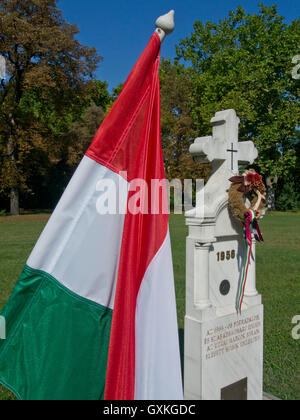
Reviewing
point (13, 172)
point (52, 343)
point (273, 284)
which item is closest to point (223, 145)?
point (52, 343)

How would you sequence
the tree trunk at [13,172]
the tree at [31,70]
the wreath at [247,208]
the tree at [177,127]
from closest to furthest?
the wreath at [247,208], the tree at [31,70], the tree trunk at [13,172], the tree at [177,127]

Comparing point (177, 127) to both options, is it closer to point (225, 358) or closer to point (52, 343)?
point (225, 358)

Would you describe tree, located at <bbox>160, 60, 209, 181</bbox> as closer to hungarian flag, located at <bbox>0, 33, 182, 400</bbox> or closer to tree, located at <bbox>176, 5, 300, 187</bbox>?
tree, located at <bbox>176, 5, 300, 187</bbox>

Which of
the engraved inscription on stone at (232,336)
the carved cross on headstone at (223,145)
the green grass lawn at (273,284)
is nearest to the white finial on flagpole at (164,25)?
the carved cross on headstone at (223,145)

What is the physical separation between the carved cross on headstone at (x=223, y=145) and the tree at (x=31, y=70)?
22228mm

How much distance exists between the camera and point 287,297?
7559mm

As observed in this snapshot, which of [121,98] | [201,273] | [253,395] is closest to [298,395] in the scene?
[253,395]

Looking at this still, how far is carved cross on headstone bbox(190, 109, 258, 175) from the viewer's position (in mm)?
3469

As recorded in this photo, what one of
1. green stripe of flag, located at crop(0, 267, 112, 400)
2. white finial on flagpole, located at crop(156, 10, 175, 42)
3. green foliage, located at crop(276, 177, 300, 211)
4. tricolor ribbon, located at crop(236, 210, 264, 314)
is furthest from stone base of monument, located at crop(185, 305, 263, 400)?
green foliage, located at crop(276, 177, 300, 211)

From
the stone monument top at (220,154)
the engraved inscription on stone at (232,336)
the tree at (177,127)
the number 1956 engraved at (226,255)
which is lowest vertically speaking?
the engraved inscription on stone at (232,336)

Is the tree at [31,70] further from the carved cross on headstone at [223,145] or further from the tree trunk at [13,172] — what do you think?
the carved cross on headstone at [223,145]

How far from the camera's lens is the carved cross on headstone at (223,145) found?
347 centimetres

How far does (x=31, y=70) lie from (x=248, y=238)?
24546mm

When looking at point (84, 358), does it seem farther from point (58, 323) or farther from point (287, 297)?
point (287, 297)
